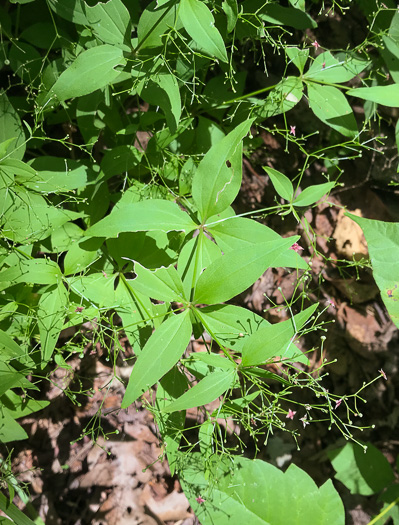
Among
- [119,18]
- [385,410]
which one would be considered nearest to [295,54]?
[119,18]

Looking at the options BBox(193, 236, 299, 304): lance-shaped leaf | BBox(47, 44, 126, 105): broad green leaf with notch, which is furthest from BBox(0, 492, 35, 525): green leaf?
BBox(47, 44, 126, 105): broad green leaf with notch

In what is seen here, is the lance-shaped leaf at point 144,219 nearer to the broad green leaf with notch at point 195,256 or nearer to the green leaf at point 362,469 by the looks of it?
the broad green leaf with notch at point 195,256

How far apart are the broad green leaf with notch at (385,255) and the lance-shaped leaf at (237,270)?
19.2 inches

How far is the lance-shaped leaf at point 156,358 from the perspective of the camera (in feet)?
4.33

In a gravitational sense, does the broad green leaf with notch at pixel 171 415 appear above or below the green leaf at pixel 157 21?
below

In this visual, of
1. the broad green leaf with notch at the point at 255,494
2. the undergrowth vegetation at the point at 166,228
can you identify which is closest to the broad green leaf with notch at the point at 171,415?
the undergrowth vegetation at the point at 166,228

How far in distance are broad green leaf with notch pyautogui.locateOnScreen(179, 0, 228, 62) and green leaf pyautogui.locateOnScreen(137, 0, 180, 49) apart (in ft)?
0.33

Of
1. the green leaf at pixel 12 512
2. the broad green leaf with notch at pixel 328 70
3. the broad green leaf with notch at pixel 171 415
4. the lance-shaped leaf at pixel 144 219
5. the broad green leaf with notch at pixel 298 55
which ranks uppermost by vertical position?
the broad green leaf with notch at pixel 298 55

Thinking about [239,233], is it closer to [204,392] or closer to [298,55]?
[204,392]

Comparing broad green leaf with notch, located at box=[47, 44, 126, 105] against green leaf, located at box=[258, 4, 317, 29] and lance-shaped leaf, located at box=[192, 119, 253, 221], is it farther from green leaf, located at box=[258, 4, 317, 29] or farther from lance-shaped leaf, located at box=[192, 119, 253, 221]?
green leaf, located at box=[258, 4, 317, 29]

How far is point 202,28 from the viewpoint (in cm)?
140

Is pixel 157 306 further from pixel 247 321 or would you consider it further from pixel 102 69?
pixel 102 69

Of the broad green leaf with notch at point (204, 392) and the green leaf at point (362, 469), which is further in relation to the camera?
the green leaf at point (362, 469)

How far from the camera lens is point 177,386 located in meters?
1.71
